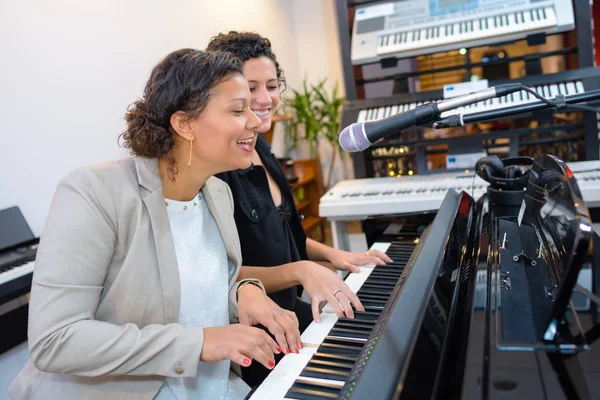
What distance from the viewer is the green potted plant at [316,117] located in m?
5.39

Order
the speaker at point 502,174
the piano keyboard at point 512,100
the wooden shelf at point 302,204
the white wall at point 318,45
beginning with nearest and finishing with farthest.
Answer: the speaker at point 502,174
the piano keyboard at point 512,100
the wooden shelf at point 302,204
the white wall at point 318,45

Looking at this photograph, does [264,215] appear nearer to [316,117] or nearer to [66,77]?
[66,77]

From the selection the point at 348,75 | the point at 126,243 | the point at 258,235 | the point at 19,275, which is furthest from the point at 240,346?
the point at 348,75

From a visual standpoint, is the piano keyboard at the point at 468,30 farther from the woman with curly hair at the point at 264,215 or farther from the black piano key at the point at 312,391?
the black piano key at the point at 312,391

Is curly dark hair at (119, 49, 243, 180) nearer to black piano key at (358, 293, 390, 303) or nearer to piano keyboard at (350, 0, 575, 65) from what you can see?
black piano key at (358, 293, 390, 303)

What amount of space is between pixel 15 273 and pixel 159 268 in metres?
1.18

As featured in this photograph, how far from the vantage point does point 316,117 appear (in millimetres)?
5789

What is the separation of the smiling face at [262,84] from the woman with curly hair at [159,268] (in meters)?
0.48

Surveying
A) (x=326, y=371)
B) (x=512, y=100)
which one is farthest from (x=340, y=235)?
(x=326, y=371)

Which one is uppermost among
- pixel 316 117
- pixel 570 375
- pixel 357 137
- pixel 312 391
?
pixel 316 117

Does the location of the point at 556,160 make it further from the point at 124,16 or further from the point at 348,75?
the point at 124,16

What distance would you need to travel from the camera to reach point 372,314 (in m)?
1.34

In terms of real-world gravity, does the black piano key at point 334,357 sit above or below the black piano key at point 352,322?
below

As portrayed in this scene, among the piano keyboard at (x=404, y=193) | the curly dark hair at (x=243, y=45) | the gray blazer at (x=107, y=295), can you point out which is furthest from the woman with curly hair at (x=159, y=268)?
the piano keyboard at (x=404, y=193)
